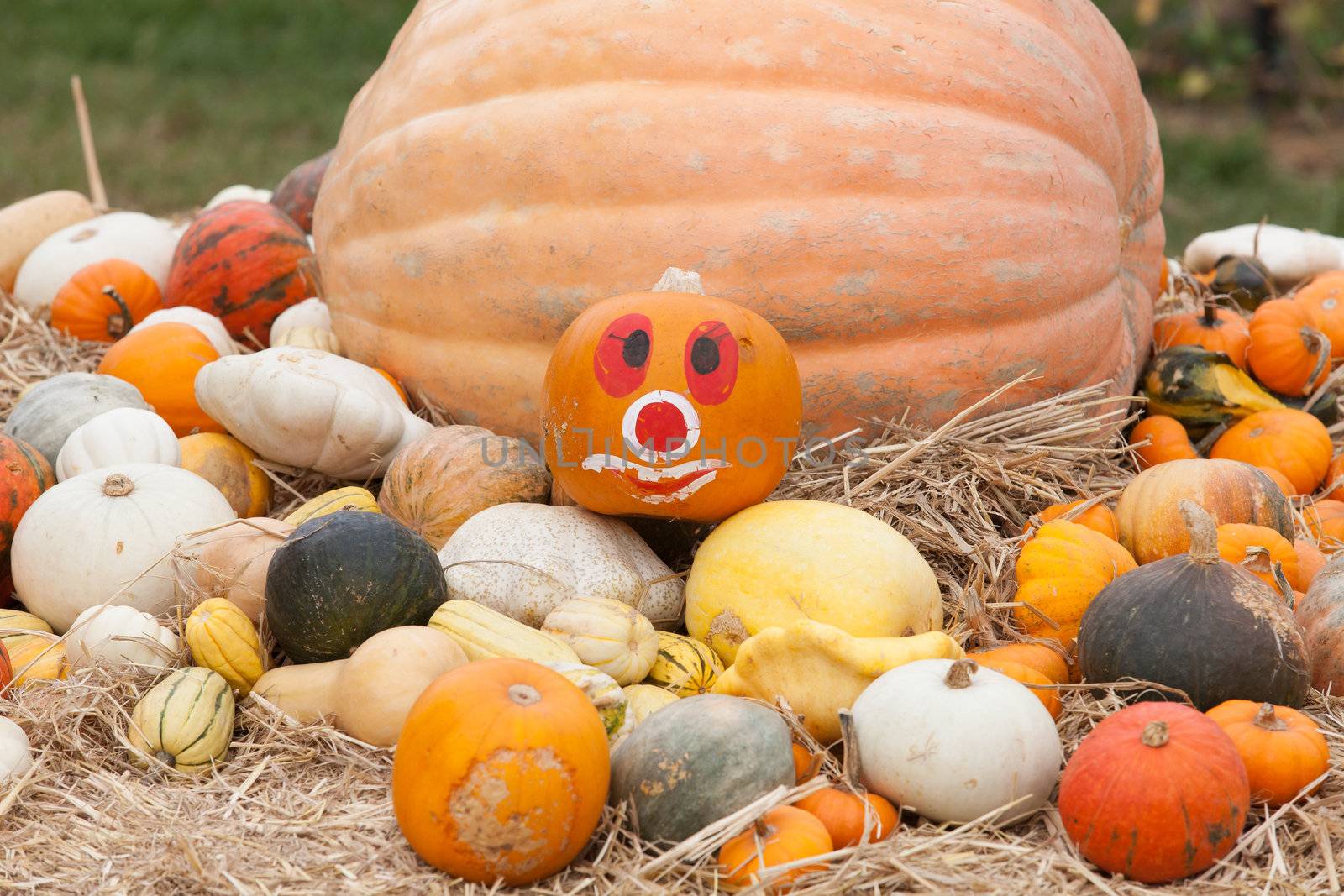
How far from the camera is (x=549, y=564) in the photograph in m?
2.81

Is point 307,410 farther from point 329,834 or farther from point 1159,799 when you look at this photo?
point 1159,799

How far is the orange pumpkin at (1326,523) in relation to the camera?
3.31 meters

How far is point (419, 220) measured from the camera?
364 centimetres

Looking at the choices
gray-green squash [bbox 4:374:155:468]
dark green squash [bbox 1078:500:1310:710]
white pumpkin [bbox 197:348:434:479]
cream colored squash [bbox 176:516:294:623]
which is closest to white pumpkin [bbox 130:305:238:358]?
gray-green squash [bbox 4:374:155:468]

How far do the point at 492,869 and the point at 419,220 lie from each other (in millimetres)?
2123

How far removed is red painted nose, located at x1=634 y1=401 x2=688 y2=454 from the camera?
275cm

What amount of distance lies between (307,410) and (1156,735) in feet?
7.07

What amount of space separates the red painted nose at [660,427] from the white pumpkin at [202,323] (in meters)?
1.81

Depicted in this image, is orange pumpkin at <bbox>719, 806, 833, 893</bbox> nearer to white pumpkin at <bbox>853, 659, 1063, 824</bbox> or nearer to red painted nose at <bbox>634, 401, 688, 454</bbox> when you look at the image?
white pumpkin at <bbox>853, 659, 1063, 824</bbox>

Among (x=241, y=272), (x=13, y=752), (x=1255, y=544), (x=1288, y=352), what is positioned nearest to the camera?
(x=13, y=752)

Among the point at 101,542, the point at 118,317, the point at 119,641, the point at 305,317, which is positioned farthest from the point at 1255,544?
the point at 118,317

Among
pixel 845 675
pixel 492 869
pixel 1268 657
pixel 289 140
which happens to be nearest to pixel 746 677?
pixel 845 675

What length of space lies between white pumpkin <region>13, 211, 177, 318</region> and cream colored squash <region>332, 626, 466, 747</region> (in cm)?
276

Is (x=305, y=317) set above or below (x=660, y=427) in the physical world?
below
